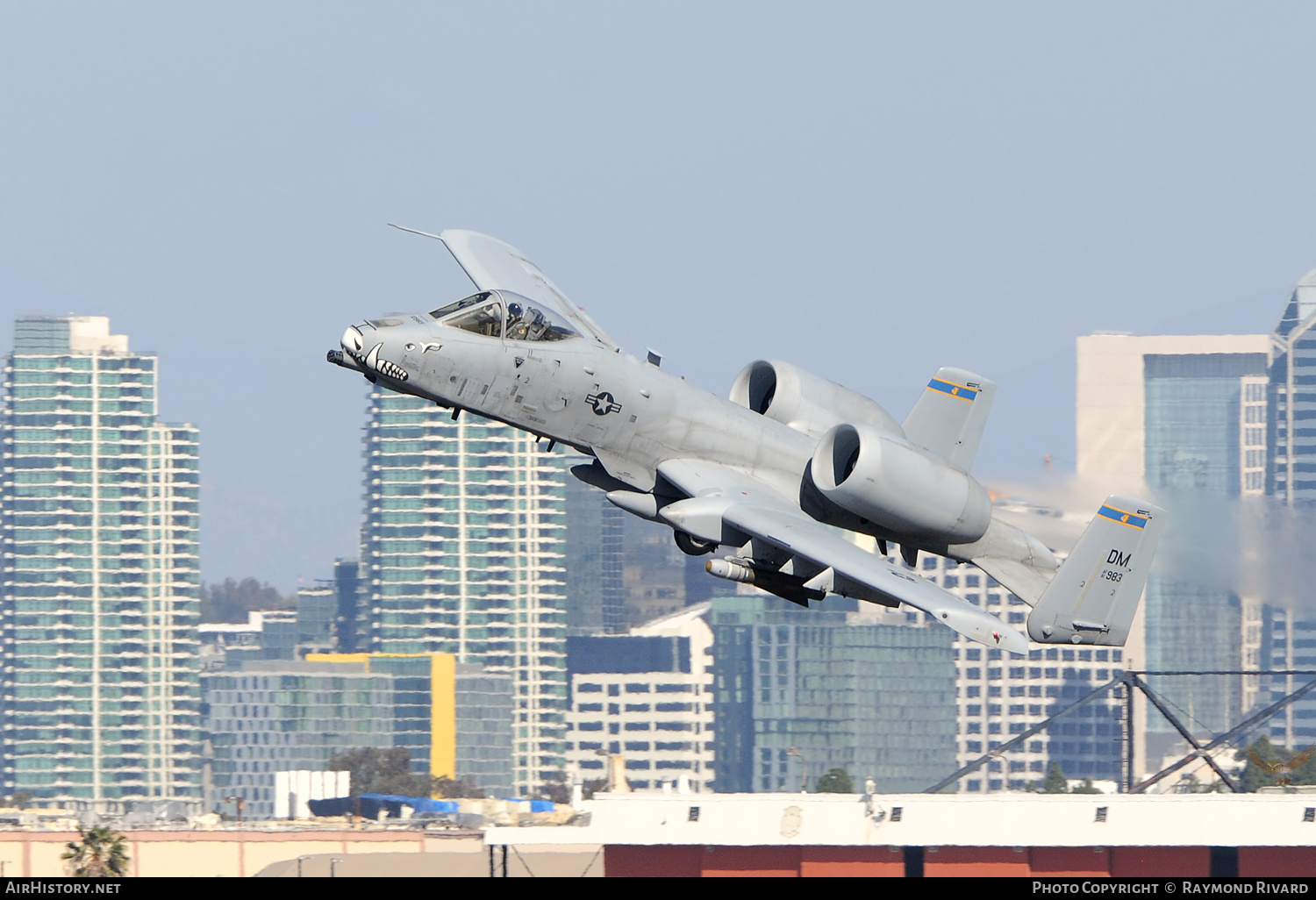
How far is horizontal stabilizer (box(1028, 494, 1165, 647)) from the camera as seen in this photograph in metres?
36.1

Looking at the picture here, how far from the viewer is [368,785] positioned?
189 m

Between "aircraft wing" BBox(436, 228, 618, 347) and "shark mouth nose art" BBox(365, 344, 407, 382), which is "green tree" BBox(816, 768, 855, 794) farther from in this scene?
"shark mouth nose art" BBox(365, 344, 407, 382)

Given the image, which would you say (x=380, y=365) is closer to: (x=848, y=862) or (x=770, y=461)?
(x=770, y=461)

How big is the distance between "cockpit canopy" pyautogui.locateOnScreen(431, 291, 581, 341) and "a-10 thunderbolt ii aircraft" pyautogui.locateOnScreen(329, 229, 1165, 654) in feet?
0.09

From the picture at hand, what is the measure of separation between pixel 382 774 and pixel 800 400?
15934cm

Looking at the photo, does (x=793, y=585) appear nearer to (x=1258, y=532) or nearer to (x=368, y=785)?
(x=1258, y=532)

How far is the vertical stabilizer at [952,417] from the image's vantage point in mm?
37844

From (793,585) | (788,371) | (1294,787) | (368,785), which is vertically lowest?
(368,785)

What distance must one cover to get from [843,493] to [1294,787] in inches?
1590

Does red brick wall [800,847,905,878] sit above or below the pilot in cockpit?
below

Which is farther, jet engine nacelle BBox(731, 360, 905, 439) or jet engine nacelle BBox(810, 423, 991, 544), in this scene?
jet engine nacelle BBox(731, 360, 905, 439)

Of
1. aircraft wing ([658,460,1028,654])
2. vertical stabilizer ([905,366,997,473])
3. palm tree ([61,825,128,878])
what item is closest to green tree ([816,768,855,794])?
palm tree ([61,825,128,878])
